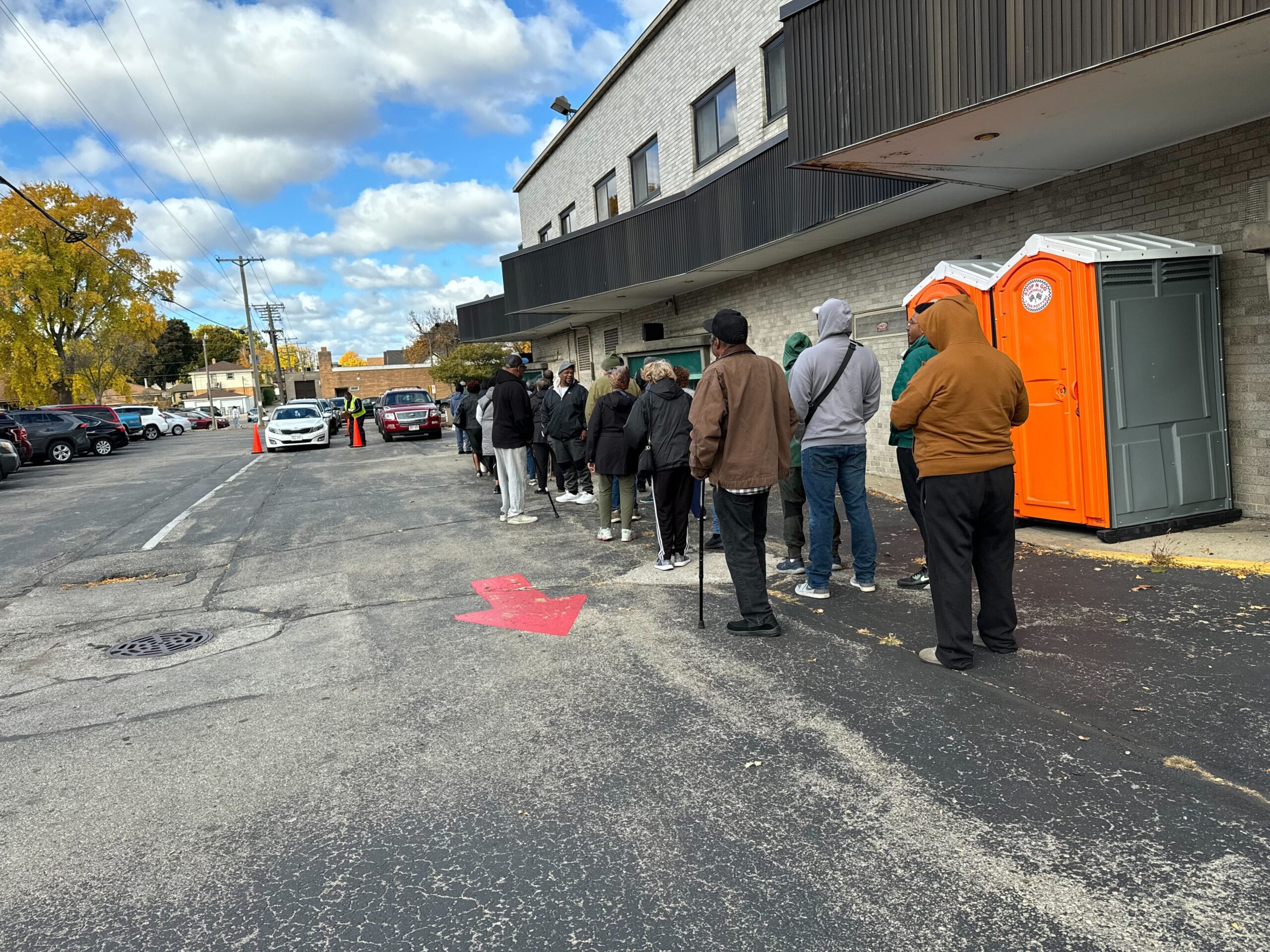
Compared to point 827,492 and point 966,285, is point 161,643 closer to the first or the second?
point 827,492

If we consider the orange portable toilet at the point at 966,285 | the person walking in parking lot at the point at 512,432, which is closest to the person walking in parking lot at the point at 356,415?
the person walking in parking lot at the point at 512,432

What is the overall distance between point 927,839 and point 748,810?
65 cm

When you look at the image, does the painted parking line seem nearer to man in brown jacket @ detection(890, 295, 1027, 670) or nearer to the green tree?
man in brown jacket @ detection(890, 295, 1027, 670)

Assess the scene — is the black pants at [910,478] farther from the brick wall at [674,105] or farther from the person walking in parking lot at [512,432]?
the brick wall at [674,105]

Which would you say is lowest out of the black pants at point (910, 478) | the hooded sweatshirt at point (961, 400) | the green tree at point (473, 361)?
the black pants at point (910, 478)

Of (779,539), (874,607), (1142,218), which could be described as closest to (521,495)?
(779,539)

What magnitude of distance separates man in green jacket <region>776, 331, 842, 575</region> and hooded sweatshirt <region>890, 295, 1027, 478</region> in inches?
77.4

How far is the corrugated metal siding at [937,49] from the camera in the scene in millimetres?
5293

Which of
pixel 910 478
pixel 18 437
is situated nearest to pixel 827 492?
pixel 910 478

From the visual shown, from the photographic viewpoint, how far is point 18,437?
2372 cm

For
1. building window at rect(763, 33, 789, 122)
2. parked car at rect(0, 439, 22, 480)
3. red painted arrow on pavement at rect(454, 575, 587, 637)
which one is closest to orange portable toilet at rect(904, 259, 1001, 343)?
red painted arrow on pavement at rect(454, 575, 587, 637)

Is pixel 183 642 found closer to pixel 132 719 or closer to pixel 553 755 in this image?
pixel 132 719

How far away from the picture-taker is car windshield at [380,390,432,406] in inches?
1129

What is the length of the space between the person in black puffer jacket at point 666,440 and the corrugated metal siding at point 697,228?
152 inches
